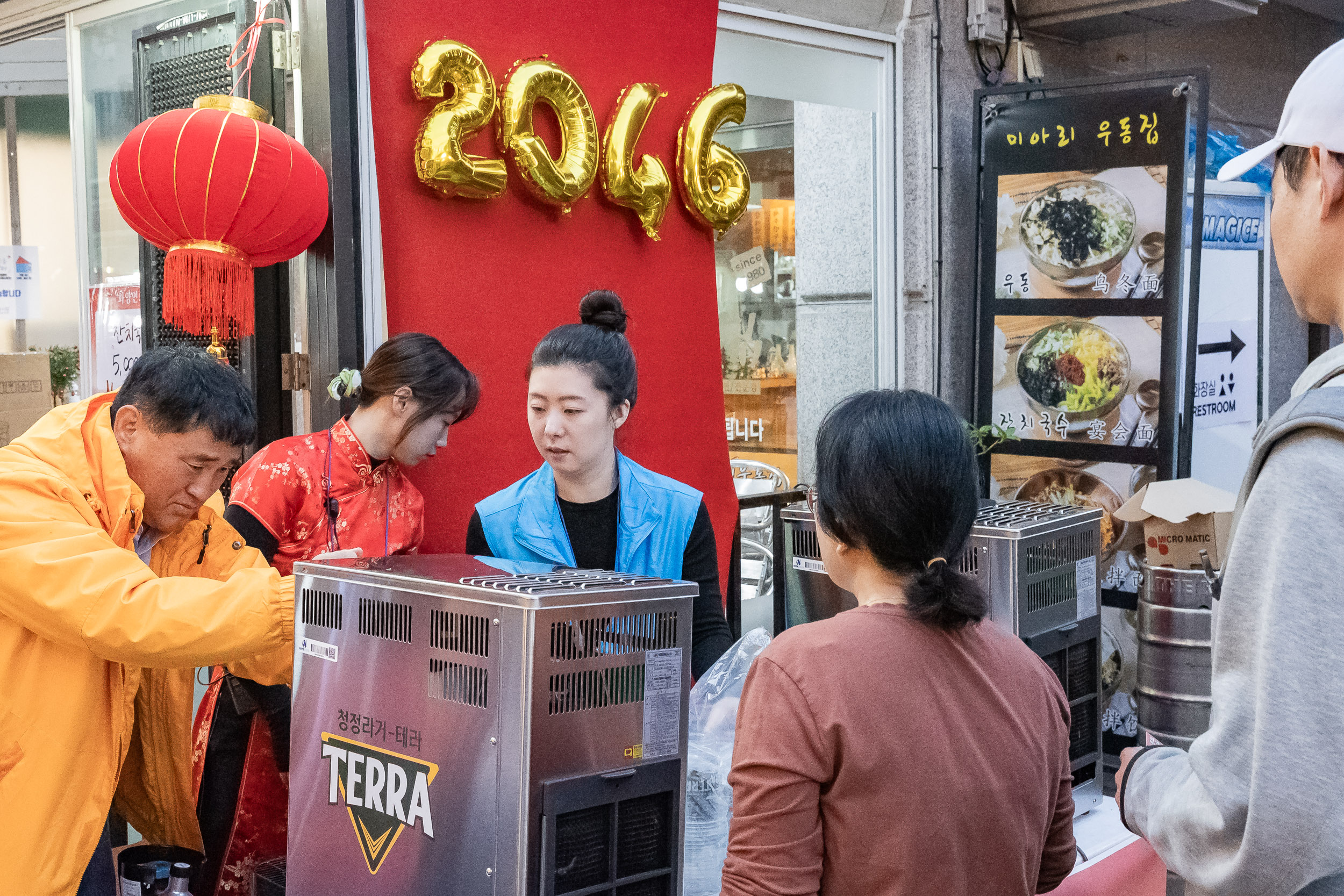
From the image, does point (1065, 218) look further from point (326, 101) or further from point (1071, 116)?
point (326, 101)

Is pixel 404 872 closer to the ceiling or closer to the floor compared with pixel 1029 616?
closer to the floor

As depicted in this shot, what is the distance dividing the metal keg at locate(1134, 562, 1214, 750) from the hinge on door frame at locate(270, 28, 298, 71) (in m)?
3.15

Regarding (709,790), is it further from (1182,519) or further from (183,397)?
(1182,519)

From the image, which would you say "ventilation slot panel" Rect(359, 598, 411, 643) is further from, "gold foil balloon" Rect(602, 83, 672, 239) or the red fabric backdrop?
"gold foil balloon" Rect(602, 83, 672, 239)

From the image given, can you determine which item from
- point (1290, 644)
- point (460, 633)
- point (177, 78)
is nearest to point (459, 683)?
point (460, 633)

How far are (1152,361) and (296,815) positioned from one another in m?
3.76

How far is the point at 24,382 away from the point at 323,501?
2.33 m

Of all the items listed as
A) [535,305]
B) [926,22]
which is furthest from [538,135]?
[926,22]

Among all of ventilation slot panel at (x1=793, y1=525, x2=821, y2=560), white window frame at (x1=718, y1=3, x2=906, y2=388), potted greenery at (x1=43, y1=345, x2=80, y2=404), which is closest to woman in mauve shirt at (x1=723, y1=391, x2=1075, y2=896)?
ventilation slot panel at (x1=793, y1=525, x2=821, y2=560)

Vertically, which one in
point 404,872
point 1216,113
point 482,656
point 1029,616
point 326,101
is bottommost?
point 404,872

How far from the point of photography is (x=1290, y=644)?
102cm

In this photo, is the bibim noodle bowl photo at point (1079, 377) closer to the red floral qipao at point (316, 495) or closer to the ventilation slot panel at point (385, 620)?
the red floral qipao at point (316, 495)

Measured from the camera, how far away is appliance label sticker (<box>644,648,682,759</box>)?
59.1 inches

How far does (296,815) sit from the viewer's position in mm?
1651
